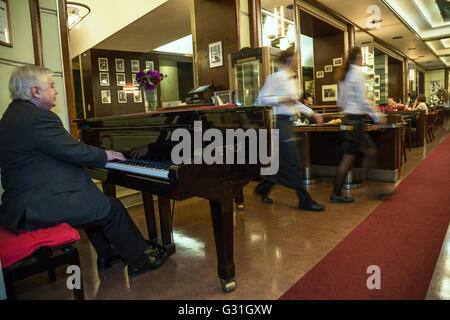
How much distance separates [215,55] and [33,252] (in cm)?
442

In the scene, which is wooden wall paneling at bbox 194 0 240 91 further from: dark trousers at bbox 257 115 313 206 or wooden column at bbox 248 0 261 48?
dark trousers at bbox 257 115 313 206

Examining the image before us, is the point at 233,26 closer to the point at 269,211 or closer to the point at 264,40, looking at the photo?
the point at 264,40

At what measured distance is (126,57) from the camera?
10133 mm

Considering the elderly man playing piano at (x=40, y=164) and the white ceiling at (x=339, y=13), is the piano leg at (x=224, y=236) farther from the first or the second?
the white ceiling at (x=339, y=13)

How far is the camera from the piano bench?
5.31 feet

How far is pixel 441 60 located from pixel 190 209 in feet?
65.3

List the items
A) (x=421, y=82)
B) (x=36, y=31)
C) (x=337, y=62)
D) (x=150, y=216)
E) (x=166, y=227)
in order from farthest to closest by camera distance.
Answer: (x=421, y=82)
(x=337, y=62)
(x=36, y=31)
(x=150, y=216)
(x=166, y=227)

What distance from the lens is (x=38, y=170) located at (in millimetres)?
1846

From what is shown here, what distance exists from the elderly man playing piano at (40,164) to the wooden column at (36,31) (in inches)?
57.7

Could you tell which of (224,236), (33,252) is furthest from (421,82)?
(33,252)

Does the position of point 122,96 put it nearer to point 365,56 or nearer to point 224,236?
point 365,56

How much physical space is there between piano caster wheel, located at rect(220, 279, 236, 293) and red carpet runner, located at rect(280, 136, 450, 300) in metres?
0.33

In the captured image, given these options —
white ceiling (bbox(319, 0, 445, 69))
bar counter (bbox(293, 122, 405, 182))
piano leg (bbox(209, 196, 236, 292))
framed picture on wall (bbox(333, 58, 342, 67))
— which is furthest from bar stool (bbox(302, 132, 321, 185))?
framed picture on wall (bbox(333, 58, 342, 67))
